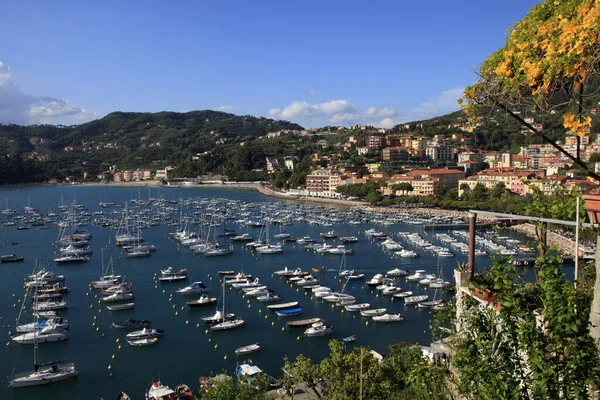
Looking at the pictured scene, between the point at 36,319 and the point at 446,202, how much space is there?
3124 cm

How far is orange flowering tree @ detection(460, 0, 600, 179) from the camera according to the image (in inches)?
96.5

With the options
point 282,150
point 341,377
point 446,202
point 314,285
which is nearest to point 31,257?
point 314,285

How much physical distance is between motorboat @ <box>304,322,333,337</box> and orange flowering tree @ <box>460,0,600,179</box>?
10.8m

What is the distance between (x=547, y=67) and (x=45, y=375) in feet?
37.9

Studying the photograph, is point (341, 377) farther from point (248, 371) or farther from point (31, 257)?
point (31, 257)

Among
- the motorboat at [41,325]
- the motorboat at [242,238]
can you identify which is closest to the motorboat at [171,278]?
the motorboat at [41,325]

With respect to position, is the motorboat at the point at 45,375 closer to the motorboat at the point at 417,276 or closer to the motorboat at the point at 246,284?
the motorboat at the point at 246,284

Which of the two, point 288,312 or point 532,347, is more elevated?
point 532,347

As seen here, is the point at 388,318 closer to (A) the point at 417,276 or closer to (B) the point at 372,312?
(B) the point at 372,312

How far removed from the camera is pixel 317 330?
13406mm

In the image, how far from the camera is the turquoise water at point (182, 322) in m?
11.4

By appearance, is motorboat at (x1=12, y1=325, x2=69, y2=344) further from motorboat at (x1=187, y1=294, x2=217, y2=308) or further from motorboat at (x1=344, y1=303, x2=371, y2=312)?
motorboat at (x1=344, y1=303, x2=371, y2=312)

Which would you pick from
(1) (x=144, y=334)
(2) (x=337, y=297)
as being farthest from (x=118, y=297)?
(2) (x=337, y=297)

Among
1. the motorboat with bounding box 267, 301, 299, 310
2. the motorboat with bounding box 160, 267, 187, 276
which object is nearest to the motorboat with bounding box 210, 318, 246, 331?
the motorboat with bounding box 267, 301, 299, 310
